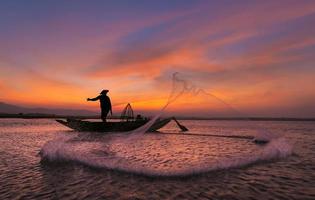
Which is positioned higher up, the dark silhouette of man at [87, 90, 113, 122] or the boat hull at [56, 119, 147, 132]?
the dark silhouette of man at [87, 90, 113, 122]

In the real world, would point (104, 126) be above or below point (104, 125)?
below

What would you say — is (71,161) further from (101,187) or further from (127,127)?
(127,127)

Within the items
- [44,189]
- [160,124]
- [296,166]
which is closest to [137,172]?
[44,189]

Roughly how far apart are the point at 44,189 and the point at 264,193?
611 cm

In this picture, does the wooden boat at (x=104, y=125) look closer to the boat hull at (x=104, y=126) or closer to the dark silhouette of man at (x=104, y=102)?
the boat hull at (x=104, y=126)

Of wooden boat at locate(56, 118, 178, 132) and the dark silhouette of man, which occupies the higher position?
the dark silhouette of man

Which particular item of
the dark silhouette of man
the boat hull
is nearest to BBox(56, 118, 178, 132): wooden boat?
the boat hull

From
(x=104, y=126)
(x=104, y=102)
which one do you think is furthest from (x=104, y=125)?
(x=104, y=102)

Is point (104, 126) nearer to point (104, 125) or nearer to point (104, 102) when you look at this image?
point (104, 125)

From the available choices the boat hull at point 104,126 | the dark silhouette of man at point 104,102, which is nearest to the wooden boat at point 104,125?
the boat hull at point 104,126

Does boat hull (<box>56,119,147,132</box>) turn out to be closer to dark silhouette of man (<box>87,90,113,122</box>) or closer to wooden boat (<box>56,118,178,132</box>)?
wooden boat (<box>56,118,178,132</box>)

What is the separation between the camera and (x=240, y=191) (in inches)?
322

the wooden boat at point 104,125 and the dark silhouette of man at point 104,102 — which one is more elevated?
the dark silhouette of man at point 104,102

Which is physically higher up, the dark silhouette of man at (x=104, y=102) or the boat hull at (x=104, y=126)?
the dark silhouette of man at (x=104, y=102)
